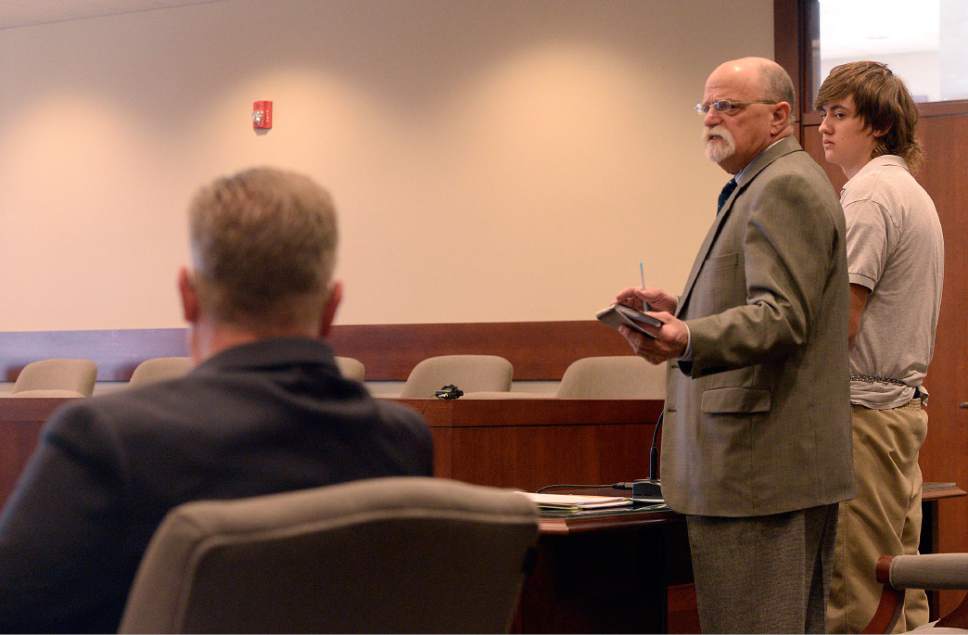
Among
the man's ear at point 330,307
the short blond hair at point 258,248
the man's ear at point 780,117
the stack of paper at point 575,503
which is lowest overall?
the stack of paper at point 575,503

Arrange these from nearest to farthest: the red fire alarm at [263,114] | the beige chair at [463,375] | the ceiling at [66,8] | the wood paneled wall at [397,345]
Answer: the beige chair at [463,375]
the wood paneled wall at [397,345]
the red fire alarm at [263,114]
the ceiling at [66,8]

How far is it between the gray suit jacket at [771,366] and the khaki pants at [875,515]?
0.30 metres

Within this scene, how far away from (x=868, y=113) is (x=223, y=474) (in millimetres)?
2141

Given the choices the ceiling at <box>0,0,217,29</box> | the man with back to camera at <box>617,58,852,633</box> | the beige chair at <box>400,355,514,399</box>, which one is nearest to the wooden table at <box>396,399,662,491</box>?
the man with back to camera at <box>617,58,852,633</box>

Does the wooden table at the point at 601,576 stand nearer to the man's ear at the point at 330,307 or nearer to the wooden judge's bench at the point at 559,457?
the wooden judge's bench at the point at 559,457

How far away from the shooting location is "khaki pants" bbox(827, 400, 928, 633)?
2.51 metres

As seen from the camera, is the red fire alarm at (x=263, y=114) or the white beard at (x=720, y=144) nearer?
the white beard at (x=720, y=144)

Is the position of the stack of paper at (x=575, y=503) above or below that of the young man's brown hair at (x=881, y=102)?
below

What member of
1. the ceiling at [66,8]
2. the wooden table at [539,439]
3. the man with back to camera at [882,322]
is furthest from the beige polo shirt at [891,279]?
the ceiling at [66,8]

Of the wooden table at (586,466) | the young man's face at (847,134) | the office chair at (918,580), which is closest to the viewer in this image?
the office chair at (918,580)

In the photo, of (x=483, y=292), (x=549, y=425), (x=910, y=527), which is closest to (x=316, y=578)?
(x=910, y=527)

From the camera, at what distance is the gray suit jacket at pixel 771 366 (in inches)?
86.7

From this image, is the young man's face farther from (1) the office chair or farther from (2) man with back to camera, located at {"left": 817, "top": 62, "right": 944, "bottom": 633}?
(1) the office chair

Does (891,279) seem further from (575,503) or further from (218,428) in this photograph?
(218,428)
